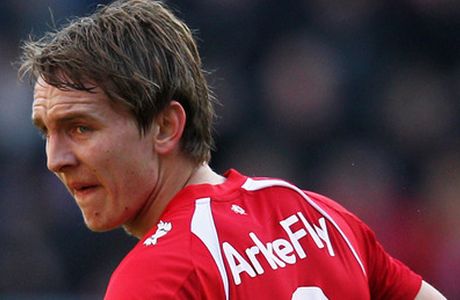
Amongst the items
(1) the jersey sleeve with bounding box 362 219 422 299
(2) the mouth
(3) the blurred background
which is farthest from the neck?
(3) the blurred background

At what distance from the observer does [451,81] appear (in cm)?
773

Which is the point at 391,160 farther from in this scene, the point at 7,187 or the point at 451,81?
the point at 7,187

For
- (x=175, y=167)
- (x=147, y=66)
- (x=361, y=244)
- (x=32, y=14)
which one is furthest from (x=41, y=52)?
(x=32, y=14)

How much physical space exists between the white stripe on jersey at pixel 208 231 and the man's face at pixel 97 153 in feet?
0.70

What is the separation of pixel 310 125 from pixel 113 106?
15.7ft

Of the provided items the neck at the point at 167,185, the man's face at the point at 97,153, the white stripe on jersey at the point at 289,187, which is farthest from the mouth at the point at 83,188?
the white stripe on jersey at the point at 289,187

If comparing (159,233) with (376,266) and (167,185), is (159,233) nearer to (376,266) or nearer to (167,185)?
(167,185)

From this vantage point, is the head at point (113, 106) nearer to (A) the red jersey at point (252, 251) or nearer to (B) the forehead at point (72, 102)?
(B) the forehead at point (72, 102)

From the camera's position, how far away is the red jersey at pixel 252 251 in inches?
94.9

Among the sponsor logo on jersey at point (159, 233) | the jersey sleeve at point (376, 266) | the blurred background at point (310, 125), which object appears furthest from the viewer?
the blurred background at point (310, 125)

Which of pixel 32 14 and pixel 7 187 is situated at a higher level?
pixel 32 14

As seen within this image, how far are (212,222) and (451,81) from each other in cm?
548

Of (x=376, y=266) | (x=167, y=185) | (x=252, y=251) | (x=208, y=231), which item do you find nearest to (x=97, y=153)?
(x=167, y=185)

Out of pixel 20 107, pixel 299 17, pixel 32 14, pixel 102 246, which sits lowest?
pixel 102 246
